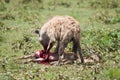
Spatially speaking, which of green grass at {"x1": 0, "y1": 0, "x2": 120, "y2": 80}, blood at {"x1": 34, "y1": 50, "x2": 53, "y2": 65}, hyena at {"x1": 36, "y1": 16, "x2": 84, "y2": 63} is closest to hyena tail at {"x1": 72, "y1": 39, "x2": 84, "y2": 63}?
hyena at {"x1": 36, "y1": 16, "x2": 84, "y2": 63}

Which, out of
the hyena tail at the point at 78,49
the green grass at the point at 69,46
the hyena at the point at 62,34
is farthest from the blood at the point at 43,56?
the hyena tail at the point at 78,49

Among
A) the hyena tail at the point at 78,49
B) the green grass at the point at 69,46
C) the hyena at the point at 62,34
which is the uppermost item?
the hyena at the point at 62,34

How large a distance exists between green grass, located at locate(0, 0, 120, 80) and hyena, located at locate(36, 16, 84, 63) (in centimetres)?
50

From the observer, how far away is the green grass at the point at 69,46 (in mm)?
9231

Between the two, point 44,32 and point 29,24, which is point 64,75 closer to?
point 44,32

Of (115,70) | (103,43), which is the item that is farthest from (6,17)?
(115,70)

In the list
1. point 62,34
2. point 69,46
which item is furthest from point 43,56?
point 69,46

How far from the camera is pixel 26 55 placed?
36.0 feet

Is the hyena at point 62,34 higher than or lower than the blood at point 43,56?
higher

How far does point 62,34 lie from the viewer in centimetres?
1023

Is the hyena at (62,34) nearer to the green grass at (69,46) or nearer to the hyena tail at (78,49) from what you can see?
the hyena tail at (78,49)

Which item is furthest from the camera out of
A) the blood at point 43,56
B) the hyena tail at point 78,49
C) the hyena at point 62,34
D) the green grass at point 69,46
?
the blood at point 43,56

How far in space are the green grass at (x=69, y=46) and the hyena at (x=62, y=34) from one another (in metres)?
0.50

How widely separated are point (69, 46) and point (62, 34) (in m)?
1.69
